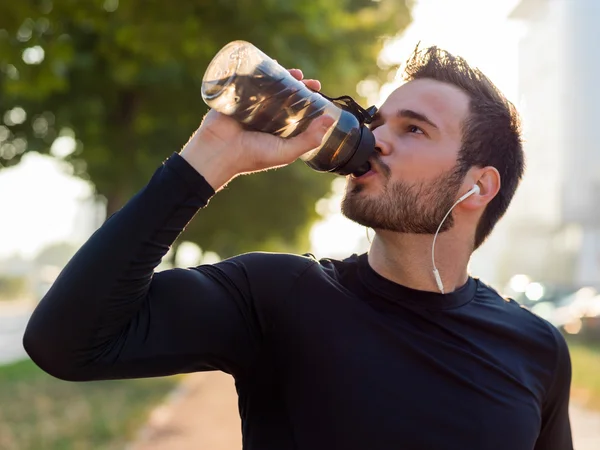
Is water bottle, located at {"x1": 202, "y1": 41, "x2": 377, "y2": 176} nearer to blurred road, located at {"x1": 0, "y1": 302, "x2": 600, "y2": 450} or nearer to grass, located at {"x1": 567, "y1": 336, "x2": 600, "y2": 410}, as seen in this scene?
blurred road, located at {"x1": 0, "y1": 302, "x2": 600, "y2": 450}

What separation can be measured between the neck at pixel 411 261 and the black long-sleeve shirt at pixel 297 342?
48 mm

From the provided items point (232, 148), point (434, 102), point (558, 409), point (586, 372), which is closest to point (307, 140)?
point (232, 148)

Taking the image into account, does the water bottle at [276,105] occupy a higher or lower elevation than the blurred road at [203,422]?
higher

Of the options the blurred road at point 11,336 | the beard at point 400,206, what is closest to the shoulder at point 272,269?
the beard at point 400,206

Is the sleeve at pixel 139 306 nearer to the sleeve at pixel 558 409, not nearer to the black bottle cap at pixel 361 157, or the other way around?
the black bottle cap at pixel 361 157

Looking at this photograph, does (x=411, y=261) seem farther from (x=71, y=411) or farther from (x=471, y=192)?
(x=71, y=411)

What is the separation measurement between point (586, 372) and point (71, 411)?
808cm

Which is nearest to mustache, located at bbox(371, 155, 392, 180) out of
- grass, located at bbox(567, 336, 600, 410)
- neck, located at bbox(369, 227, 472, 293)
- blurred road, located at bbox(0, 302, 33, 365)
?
neck, located at bbox(369, 227, 472, 293)

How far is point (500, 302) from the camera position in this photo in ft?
9.38

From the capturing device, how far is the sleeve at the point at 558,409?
2.70 meters

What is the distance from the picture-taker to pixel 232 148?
→ 85.8 inches

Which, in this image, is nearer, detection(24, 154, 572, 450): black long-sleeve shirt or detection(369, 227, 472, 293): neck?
detection(24, 154, 572, 450): black long-sleeve shirt

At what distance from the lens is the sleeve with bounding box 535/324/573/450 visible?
8.86 ft

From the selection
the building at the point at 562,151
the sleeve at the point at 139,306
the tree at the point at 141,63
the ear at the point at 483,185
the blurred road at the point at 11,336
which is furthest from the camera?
the building at the point at 562,151
